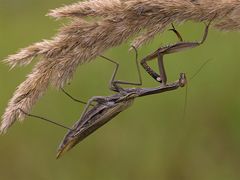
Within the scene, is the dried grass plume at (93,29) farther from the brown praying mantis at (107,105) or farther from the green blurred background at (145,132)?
the green blurred background at (145,132)

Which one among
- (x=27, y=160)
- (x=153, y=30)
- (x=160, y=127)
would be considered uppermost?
(x=153, y=30)

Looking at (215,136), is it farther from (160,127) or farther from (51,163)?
(51,163)

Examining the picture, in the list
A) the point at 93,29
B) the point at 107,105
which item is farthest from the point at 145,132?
the point at 93,29

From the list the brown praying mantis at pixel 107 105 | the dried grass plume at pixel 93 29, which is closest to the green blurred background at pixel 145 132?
the brown praying mantis at pixel 107 105

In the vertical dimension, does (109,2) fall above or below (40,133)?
above

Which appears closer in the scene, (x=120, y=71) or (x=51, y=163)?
(x=51, y=163)

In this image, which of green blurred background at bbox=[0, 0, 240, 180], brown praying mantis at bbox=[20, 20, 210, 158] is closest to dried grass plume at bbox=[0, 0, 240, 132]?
brown praying mantis at bbox=[20, 20, 210, 158]

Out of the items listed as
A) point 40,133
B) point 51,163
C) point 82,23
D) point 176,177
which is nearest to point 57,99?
point 40,133
